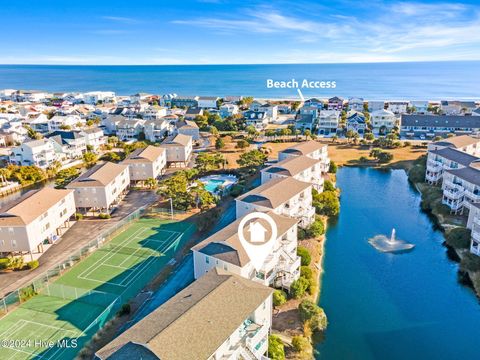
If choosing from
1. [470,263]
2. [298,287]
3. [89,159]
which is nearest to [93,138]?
[89,159]

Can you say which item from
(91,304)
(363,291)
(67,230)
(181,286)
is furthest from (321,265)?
(67,230)

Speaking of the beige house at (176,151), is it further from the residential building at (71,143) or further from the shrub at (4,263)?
the shrub at (4,263)

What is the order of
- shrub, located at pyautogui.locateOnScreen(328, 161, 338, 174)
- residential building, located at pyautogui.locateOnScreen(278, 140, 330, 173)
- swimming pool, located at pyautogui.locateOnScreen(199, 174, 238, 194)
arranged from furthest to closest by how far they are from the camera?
shrub, located at pyautogui.locateOnScreen(328, 161, 338, 174), residential building, located at pyautogui.locateOnScreen(278, 140, 330, 173), swimming pool, located at pyautogui.locateOnScreen(199, 174, 238, 194)

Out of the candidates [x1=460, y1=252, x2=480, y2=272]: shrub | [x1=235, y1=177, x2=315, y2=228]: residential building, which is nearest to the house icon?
[x1=235, y1=177, x2=315, y2=228]: residential building

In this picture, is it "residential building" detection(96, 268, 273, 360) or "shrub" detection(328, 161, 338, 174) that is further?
"shrub" detection(328, 161, 338, 174)

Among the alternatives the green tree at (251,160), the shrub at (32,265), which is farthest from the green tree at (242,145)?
the shrub at (32,265)

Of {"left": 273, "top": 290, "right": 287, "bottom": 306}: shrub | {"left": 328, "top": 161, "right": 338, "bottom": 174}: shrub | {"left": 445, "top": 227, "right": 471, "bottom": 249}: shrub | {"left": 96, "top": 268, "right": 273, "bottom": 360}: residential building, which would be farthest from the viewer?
{"left": 328, "top": 161, "right": 338, "bottom": 174}: shrub

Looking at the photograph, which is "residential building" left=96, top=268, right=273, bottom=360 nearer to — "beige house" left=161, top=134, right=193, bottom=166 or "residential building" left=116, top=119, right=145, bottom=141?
"beige house" left=161, top=134, right=193, bottom=166
